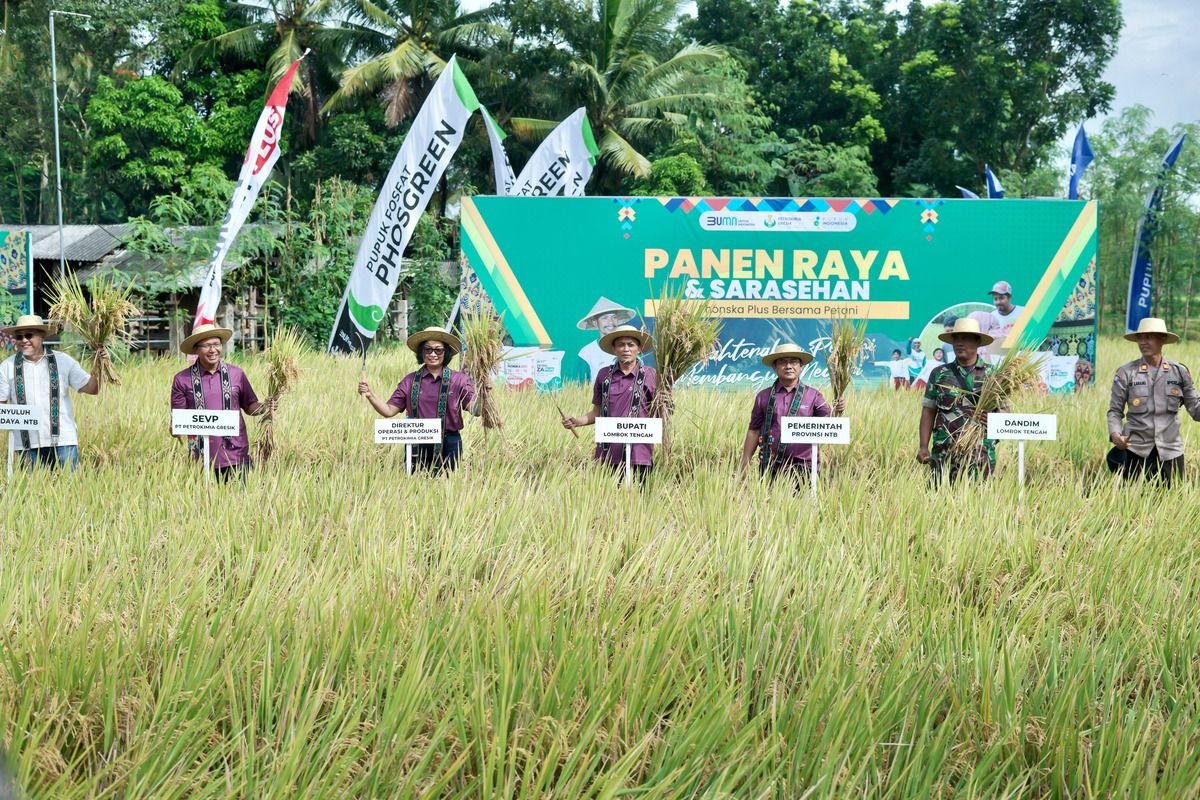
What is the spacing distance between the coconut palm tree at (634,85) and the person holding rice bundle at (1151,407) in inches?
810

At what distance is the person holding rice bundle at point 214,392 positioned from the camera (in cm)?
534

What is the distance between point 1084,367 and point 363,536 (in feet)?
33.9

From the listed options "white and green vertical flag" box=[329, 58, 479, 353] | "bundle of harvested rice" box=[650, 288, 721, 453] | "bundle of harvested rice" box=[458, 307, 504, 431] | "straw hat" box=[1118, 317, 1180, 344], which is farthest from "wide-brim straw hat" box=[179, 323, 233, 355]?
"white and green vertical flag" box=[329, 58, 479, 353]

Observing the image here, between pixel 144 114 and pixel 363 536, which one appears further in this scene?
pixel 144 114

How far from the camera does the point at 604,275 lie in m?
11.6

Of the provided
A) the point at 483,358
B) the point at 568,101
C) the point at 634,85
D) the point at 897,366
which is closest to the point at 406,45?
the point at 568,101

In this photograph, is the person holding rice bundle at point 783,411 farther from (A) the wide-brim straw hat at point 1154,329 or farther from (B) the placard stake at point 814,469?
(A) the wide-brim straw hat at point 1154,329

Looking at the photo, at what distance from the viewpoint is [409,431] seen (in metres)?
5.30

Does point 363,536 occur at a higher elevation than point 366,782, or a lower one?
higher

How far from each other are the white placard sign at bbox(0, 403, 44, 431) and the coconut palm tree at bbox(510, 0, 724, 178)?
841 inches

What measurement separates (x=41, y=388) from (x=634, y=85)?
23385 mm

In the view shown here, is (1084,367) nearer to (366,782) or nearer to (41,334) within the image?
(41,334)

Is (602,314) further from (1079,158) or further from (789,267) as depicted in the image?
(1079,158)

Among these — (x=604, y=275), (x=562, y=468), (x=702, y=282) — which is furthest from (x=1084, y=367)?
(x=562, y=468)
